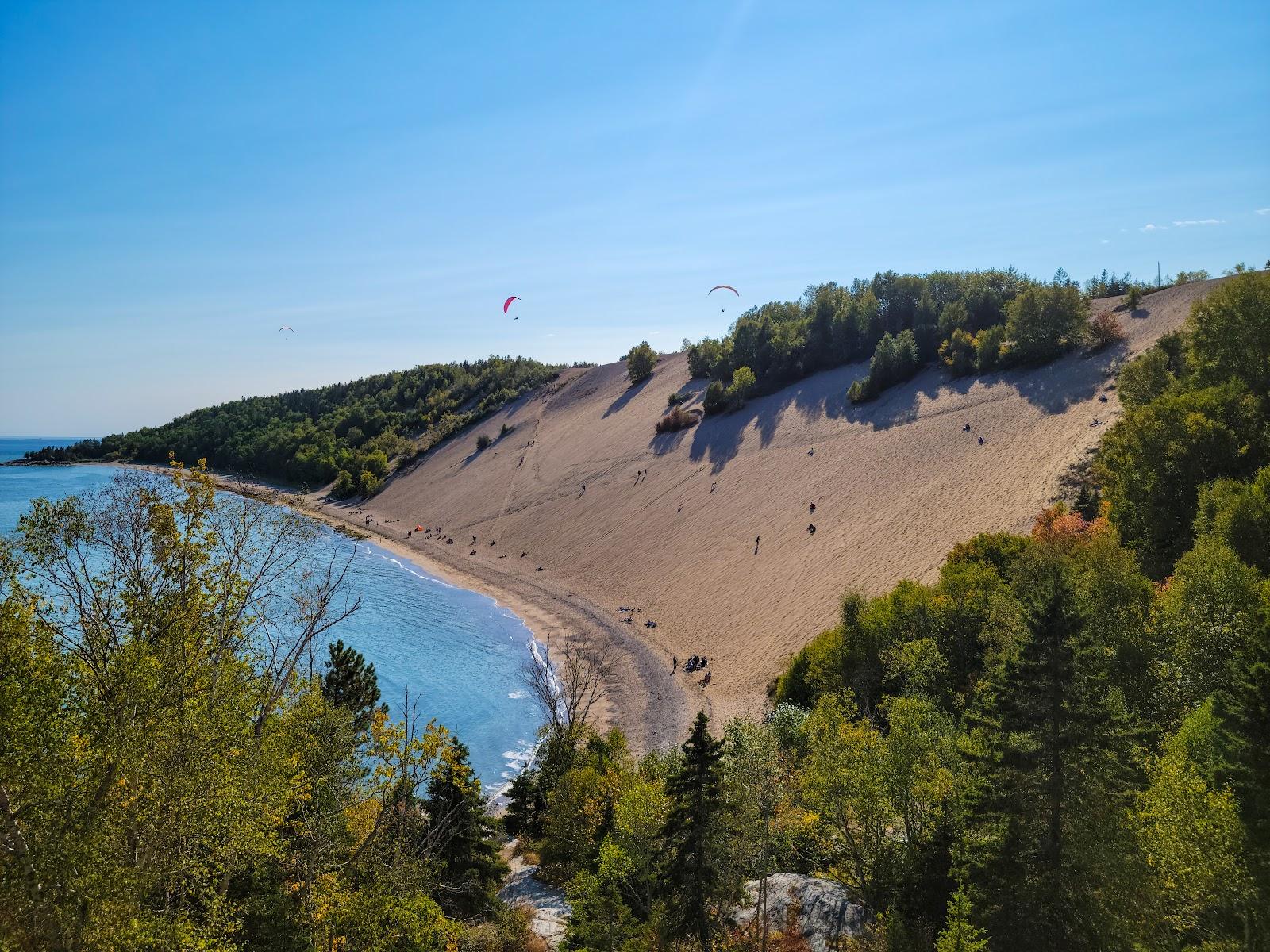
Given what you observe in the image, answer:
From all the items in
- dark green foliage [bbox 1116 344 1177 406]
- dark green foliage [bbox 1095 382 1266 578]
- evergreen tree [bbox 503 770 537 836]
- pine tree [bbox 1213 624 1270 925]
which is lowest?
evergreen tree [bbox 503 770 537 836]

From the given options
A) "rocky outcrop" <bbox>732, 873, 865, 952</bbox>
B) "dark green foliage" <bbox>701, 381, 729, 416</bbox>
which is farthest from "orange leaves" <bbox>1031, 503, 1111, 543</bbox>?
"dark green foliage" <bbox>701, 381, 729, 416</bbox>

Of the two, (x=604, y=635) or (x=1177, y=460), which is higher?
(x=1177, y=460)

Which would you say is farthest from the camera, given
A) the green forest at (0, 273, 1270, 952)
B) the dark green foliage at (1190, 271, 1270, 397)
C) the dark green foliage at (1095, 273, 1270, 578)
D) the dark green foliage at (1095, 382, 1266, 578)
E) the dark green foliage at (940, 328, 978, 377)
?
the dark green foliage at (940, 328, 978, 377)

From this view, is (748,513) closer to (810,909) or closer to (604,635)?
(604,635)

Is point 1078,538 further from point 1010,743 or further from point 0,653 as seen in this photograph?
point 0,653

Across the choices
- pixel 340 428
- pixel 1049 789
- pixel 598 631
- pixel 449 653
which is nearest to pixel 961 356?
pixel 598 631

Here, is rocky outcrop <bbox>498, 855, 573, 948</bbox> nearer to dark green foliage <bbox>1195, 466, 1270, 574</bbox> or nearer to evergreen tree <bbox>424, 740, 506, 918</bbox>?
evergreen tree <bbox>424, 740, 506, 918</bbox>
